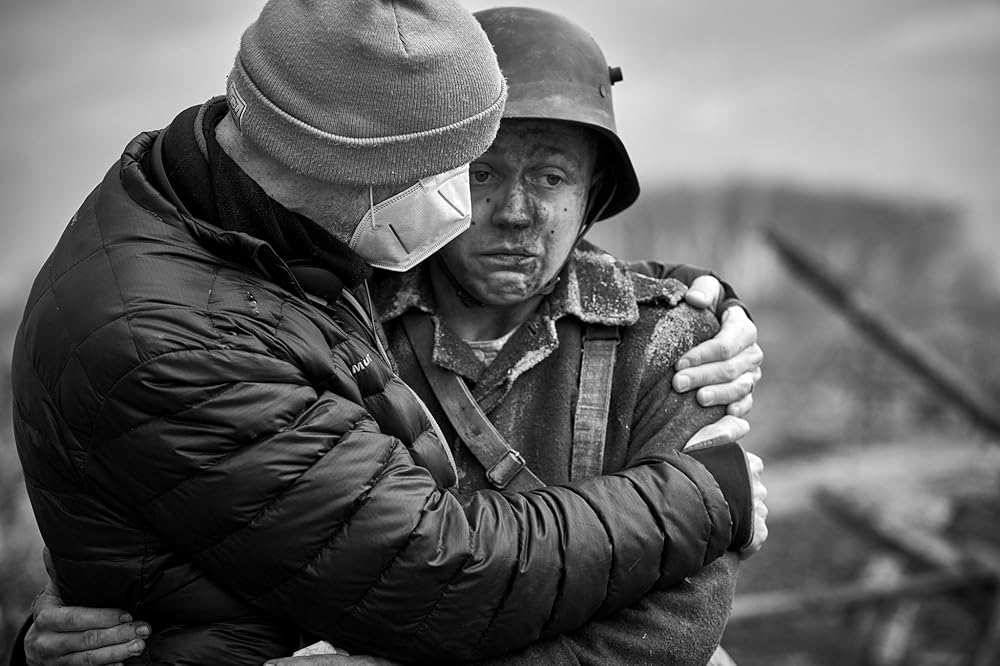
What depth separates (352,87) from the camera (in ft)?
6.14

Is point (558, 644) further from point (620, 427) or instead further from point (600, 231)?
point (600, 231)

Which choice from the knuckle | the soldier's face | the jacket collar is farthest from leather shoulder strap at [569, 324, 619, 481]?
the knuckle

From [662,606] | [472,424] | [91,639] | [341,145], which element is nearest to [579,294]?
[472,424]

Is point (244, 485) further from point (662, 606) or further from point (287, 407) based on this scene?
point (662, 606)

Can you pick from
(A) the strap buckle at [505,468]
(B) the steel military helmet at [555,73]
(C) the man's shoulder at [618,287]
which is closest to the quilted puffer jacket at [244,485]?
(A) the strap buckle at [505,468]

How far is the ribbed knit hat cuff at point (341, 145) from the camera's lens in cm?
189

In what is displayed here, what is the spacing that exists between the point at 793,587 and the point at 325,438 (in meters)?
7.34

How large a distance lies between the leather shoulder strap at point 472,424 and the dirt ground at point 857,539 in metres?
4.49

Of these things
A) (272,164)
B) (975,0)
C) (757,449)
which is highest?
(272,164)

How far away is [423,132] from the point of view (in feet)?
6.46

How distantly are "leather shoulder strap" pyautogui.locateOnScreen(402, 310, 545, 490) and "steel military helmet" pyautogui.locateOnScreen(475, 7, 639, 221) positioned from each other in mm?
686

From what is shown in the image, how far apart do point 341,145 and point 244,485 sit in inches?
27.1

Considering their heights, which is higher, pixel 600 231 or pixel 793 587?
pixel 600 231

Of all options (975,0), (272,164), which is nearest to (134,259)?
(272,164)
